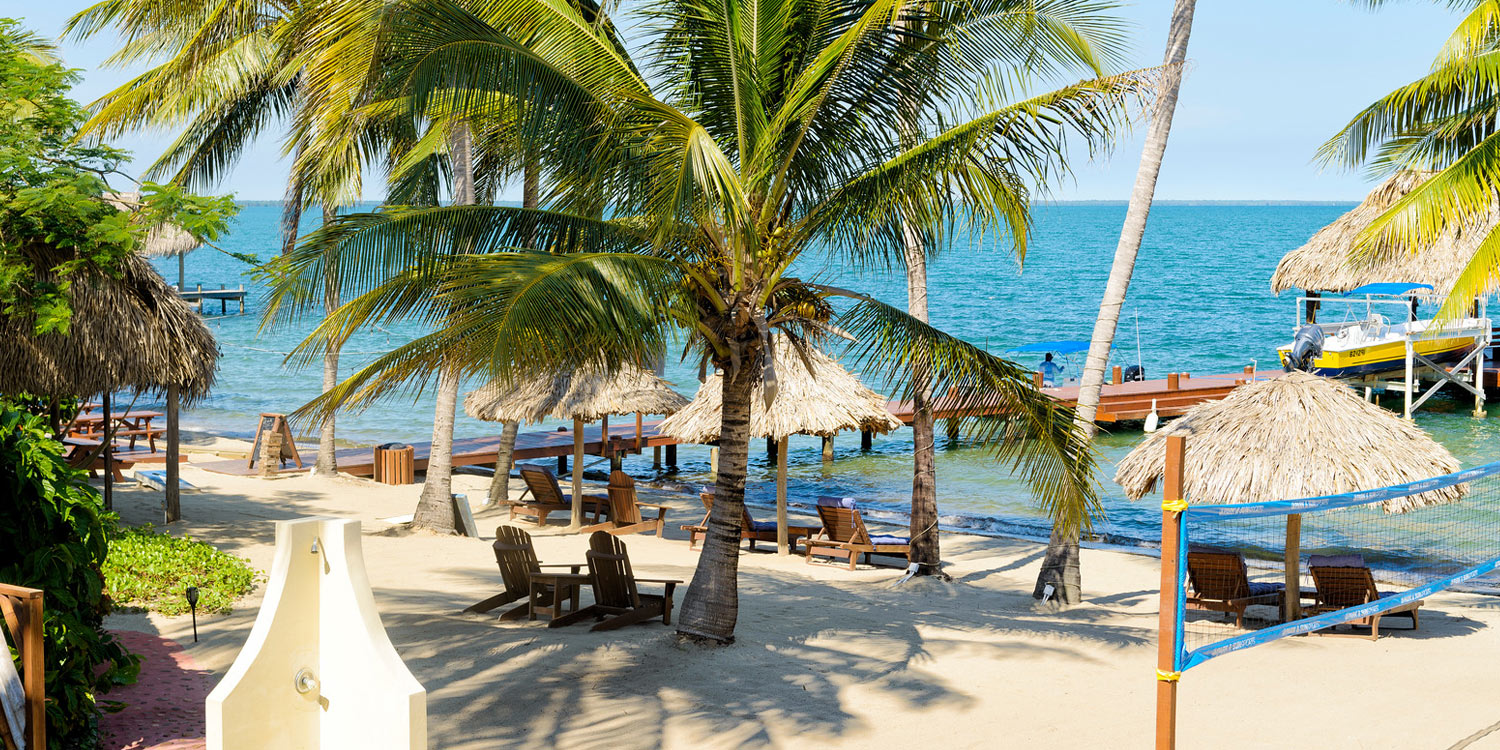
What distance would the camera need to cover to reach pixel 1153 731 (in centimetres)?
689

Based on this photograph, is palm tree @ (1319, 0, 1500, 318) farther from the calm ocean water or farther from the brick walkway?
the brick walkway

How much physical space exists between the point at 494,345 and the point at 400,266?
1.21 metres

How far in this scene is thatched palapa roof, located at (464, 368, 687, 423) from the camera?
1421cm

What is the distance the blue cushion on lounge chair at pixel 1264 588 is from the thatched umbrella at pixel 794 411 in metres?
4.21

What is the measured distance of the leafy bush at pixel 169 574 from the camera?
8852mm

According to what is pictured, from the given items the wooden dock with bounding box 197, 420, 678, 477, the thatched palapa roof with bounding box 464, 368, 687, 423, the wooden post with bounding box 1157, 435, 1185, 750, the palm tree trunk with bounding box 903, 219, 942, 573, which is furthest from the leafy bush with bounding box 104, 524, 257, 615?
the wooden dock with bounding box 197, 420, 678, 477

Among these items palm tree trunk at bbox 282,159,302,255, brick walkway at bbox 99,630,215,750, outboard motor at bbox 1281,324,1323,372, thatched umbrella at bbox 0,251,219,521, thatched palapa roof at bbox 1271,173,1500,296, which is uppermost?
thatched palapa roof at bbox 1271,173,1500,296

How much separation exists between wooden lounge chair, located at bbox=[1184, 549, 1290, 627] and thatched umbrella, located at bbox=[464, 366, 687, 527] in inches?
270

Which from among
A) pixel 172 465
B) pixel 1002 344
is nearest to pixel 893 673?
pixel 172 465

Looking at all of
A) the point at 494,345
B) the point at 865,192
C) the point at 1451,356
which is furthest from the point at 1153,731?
the point at 1451,356

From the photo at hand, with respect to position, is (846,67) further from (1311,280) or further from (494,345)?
(1311,280)

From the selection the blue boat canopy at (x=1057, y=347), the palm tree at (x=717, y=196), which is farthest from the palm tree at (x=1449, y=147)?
the blue boat canopy at (x=1057, y=347)

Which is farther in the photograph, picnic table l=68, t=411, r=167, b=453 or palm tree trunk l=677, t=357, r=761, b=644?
picnic table l=68, t=411, r=167, b=453

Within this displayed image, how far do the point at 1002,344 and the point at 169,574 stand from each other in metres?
47.6
